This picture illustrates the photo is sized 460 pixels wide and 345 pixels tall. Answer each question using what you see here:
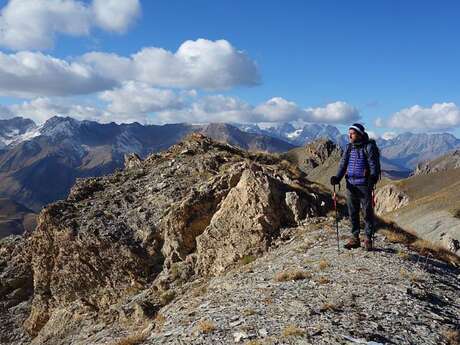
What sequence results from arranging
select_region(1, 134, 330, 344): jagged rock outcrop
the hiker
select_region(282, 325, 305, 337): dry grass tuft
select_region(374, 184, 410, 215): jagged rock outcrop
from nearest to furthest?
1. select_region(282, 325, 305, 337): dry grass tuft
2. the hiker
3. select_region(1, 134, 330, 344): jagged rock outcrop
4. select_region(374, 184, 410, 215): jagged rock outcrop

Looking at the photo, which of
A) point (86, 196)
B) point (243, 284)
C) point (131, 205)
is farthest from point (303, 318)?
point (86, 196)

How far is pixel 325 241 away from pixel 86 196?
699 inches

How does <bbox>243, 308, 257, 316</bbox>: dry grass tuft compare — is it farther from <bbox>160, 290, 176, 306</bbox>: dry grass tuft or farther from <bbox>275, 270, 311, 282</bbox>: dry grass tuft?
<bbox>160, 290, 176, 306</bbox>: dry grass tuft

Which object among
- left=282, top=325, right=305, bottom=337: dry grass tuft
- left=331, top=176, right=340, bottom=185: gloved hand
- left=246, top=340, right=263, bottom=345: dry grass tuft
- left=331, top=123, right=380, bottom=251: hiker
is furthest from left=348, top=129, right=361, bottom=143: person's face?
left=246, top=340, right=263, bottom=345: dry grass tuft

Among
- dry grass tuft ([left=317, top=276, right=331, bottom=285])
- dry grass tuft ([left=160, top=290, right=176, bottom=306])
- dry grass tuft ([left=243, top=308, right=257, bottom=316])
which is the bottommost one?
dry grass tuft ([left=160, top=290, right=176, bottom=306])

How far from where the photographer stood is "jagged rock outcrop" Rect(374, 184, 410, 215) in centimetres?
16738

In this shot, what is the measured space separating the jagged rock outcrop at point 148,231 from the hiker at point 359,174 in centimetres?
536

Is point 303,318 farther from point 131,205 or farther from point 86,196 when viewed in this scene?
point 86,196

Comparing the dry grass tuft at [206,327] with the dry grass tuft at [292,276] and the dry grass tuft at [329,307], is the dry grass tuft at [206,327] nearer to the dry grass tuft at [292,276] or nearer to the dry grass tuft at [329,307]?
the dry grass tuft at [329,307]

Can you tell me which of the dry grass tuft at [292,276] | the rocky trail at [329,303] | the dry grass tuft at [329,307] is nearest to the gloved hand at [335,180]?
the rocky trail at [329,303]

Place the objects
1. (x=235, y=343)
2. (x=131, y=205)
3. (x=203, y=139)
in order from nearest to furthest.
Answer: (x=235, y=343), (x=131, y=205), (x=203, y=139)

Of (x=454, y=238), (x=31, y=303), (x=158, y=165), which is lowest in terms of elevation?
(x=454, y=238)

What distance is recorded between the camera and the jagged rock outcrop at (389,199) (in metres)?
167

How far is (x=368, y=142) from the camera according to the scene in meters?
19.2
